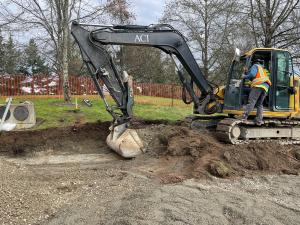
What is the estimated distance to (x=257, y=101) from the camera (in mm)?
10148

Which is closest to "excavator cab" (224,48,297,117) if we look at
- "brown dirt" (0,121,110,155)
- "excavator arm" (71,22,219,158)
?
"excavator arm" (71,22,219,158)

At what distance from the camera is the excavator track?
1005 cm

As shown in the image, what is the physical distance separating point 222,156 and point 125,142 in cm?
218

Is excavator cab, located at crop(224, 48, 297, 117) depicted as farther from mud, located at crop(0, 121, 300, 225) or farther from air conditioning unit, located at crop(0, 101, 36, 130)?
air conditioning unit, located at crop(0, 101, 36, 130)

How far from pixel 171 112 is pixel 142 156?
8913 mm

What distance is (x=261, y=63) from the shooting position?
34.9 ft

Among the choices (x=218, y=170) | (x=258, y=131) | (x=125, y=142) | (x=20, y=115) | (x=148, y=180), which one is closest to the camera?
(x=148, y=180)

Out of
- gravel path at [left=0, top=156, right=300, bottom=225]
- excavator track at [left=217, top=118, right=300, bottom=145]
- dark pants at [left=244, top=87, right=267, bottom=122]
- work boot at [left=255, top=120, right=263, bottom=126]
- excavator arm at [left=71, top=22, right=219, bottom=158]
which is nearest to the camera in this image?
gravel path at [left=0, top=156, right=300, bottom=225]

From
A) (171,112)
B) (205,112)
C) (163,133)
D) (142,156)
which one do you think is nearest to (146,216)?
(142,156)

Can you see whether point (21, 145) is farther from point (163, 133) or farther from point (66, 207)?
point (66, 207)

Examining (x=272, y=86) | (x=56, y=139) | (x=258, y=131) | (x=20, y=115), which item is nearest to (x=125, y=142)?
(x=56, y=139)

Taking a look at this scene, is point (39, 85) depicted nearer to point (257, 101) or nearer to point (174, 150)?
point (257, 101)

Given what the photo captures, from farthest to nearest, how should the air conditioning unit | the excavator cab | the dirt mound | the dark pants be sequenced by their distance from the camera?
the air conditioning unit < the excavator cab < the dark pants < the dirt mound

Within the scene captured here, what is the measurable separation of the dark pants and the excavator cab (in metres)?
0.23
